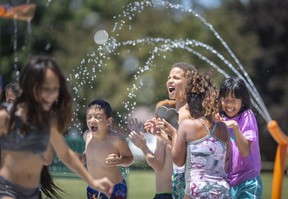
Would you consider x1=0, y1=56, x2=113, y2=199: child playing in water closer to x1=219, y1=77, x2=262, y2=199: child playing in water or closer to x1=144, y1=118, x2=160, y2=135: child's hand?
x1=144, y1=118, x2=160, y2=135: child's hand

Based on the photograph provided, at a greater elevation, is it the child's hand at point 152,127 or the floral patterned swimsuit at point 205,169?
the child's hand at point 152,127

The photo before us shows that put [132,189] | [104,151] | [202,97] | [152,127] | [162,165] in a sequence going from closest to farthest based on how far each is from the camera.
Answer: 1. [202,97]
2. [152,127]
3. [162,165]
4. [104,151]
5. [132,189]

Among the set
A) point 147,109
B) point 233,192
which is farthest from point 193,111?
point 147,109

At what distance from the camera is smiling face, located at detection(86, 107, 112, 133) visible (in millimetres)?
6879

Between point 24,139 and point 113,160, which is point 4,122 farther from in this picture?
point 113,160

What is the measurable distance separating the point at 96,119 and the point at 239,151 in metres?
1.23

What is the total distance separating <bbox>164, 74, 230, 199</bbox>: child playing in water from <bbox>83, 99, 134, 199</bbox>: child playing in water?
1053 millimetres

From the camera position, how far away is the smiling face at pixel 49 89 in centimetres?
489

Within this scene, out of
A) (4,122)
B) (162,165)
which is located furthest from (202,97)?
(4,122)

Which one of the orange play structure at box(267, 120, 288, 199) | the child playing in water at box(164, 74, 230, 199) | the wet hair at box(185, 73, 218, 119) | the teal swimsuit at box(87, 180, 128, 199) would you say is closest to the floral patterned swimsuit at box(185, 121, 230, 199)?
the child playing in water at box(164, 74, 230, 199)

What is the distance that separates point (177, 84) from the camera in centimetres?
668

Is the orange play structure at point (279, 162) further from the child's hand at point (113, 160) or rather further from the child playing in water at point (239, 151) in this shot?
the child's hand at point (113, 160)

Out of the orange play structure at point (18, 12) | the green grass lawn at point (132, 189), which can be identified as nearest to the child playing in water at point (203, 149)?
the orange play structure at point (18, 12)

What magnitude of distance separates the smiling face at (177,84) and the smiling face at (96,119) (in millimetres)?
624
